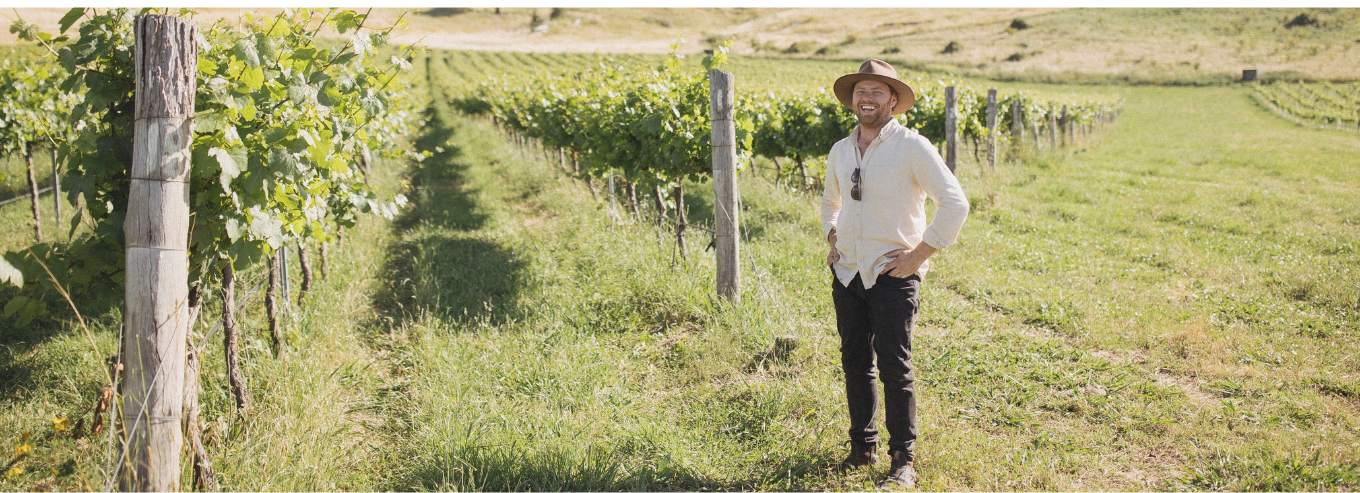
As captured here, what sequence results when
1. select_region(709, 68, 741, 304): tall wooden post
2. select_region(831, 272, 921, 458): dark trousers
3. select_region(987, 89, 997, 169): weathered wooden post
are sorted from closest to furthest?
1. select_region(831, 272, 921, 458): dark trousers
2. select_region(709, 68, 741, 304): tall wooden post
3. select_region(987, 89, 997, 169): weathered wooden post

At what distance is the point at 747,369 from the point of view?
393 cm

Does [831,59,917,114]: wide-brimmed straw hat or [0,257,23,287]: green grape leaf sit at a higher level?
[831,59,917,114]: wide-brimmed straw hat

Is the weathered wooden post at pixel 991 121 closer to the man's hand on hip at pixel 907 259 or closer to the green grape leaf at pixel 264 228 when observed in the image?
the man's hand on hip at pixel 907 259

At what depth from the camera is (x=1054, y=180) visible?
35.9ft

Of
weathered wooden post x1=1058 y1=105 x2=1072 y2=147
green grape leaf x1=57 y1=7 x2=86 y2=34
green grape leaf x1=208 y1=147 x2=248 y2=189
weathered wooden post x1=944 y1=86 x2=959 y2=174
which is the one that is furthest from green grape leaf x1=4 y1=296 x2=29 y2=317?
weathered wooden post x1=1058 y1=105 x2=1072 y2=147

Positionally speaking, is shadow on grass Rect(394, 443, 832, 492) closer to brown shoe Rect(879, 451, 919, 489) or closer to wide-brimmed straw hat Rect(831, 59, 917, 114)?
brown shoe Rect(879, 451, 919, 489)

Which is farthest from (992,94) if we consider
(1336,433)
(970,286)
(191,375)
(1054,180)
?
(191,375)

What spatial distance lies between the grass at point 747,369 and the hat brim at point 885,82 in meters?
1.46

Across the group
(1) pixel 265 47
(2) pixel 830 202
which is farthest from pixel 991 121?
(1) pixel 265 47

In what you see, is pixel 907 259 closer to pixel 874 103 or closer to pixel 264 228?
pixel 874 103

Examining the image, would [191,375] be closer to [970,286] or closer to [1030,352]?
[1030,352]

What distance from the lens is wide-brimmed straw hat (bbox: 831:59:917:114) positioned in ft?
8.74

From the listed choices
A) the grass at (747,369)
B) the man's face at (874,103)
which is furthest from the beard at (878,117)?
the grass at (747,369)

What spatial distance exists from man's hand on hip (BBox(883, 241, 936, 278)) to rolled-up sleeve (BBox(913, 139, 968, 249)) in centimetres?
3
